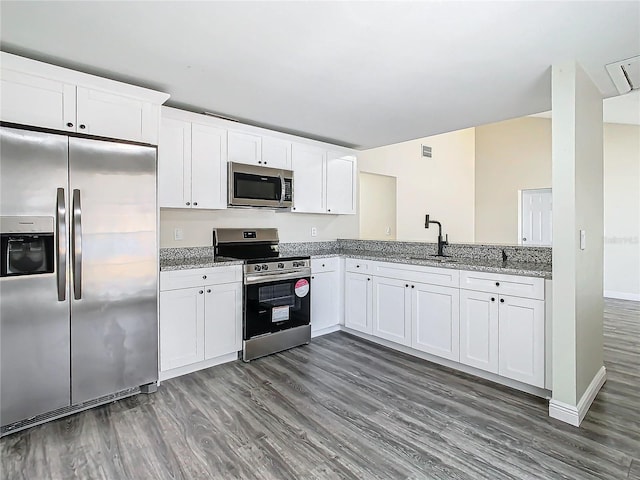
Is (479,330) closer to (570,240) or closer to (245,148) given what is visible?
(570,240)

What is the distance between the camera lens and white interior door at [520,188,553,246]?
691 cm

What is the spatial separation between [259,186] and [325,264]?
1154 millimetres

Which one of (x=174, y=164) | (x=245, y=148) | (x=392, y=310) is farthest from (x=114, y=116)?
(x=392, y=310)

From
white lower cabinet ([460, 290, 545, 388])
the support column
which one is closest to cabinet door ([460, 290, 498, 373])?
white lower cabinet ([460, 290, 545, 388])

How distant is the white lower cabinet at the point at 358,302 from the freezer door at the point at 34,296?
268cm

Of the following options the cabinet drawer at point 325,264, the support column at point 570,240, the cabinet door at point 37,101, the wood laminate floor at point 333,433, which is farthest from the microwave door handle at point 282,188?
the support column at point 570,240

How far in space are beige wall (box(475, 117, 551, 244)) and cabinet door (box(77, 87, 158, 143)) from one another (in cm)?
684

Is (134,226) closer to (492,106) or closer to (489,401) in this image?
(489,401)

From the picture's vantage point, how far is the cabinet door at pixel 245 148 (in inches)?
138

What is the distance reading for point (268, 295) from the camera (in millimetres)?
3494

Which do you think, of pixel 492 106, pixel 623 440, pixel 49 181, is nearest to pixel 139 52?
pixel 49 181

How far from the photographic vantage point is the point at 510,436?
7.07 ft

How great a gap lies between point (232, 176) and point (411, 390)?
2.46 meters

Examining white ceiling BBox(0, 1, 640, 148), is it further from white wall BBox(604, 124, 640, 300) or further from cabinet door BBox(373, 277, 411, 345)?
white wall BBox(604, 124, 640, 300)
